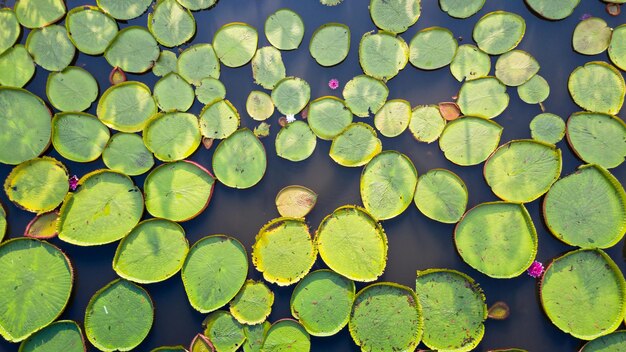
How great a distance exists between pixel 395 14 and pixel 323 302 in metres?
2.60

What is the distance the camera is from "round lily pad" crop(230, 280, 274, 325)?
266 centimetres

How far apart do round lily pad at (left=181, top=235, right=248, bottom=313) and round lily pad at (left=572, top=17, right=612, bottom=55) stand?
11.5 ft

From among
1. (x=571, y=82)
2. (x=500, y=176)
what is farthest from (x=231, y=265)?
(x=571, y=82)

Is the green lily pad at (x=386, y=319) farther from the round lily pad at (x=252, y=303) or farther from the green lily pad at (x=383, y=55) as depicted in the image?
the green lily pad at (x=383, y=55)

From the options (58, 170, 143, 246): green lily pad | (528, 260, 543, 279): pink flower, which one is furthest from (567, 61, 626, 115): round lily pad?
(58, 170, 143, 246): green lily pad

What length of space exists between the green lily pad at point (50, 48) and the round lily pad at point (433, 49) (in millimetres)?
3125

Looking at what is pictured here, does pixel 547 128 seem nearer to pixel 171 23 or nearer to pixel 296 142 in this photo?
pixel 296 142

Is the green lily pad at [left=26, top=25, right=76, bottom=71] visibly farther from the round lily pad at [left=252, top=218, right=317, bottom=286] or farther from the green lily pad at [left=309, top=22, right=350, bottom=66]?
the round lily pad at [left=252, top=218, right=317, bottom=286]

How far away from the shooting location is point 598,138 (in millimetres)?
2873

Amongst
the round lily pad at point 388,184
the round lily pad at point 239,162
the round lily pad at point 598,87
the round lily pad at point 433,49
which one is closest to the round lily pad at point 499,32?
the round lily pad at point 433,49

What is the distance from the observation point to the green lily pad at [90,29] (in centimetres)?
314

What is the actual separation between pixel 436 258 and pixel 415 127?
112 cm

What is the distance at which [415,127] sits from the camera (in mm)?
2965

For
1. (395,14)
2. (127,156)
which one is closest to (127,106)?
(127,156)
